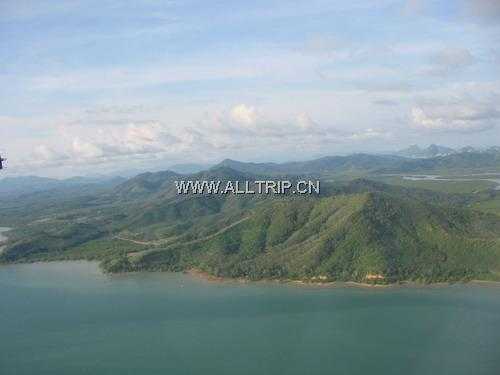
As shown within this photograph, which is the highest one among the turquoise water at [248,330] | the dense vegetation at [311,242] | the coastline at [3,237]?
the dense vegetation at [311,242]

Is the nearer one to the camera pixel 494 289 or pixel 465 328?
pixel 465 328

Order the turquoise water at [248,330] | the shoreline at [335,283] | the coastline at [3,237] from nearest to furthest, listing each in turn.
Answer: the turquoise water at [248,330] → the shoreline at [335,283] → the coastline at [3,237]

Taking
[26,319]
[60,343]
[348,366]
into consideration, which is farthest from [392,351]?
[26,319]

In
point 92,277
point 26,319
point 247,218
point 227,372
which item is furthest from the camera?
point 247,218

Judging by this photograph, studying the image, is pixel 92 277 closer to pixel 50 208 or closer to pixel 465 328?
pixel 465 328

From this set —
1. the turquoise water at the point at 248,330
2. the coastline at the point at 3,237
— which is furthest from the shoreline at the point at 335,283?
the coastline at the point at 3,237

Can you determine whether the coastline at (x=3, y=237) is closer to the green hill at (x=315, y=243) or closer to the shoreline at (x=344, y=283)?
the green hill at (x=315, y=243)

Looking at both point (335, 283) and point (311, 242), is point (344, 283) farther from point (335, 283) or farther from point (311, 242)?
point (311, 242)

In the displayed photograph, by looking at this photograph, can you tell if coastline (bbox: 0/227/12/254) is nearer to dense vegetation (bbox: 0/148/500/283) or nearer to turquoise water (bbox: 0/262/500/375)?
dense vegetation (bbox: 0/148/500/283)
